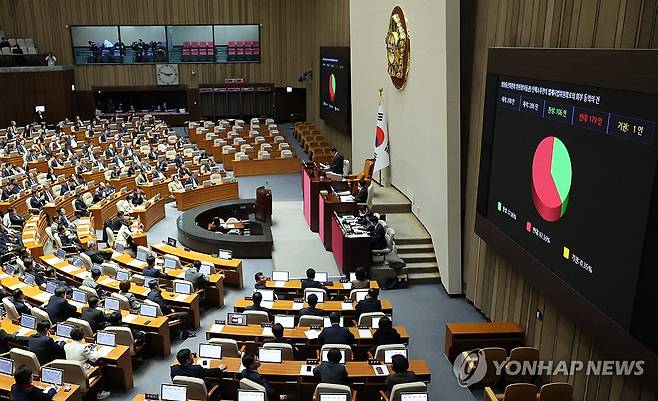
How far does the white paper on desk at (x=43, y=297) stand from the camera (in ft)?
35.1

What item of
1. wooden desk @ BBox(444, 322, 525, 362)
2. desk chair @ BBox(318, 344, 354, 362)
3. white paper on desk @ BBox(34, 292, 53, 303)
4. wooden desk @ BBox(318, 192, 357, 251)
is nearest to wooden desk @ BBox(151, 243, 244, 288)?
wooden desk @ BBox(318, 192, 357, 251)

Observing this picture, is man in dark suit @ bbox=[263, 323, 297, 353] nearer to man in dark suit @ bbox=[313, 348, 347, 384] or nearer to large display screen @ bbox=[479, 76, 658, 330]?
man in dark suit @ bbox=[313, 348, 347, 384]

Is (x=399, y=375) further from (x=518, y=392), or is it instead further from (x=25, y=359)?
(x=25, y=359)

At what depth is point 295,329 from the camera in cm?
939

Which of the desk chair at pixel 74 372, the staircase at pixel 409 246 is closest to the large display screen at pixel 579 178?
the staircase at pixel 409 246

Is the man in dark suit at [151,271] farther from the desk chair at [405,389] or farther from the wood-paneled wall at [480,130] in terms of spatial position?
the desk chair at [405,389]

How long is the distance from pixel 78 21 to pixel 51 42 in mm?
1903

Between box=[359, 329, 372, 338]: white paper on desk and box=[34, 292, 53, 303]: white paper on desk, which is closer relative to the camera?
box=[359, 329, 372, 338]: white paper on desk

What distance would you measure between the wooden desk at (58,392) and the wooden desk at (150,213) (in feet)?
28.8

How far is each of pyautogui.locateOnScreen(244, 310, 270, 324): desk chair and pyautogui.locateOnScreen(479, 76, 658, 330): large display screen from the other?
4.01 metres

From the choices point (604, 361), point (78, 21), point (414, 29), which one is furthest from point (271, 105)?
point (604, 361)

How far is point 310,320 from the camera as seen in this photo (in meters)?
9.45

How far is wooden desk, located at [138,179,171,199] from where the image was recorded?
19.0 m

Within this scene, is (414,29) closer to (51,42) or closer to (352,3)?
(352,3)
